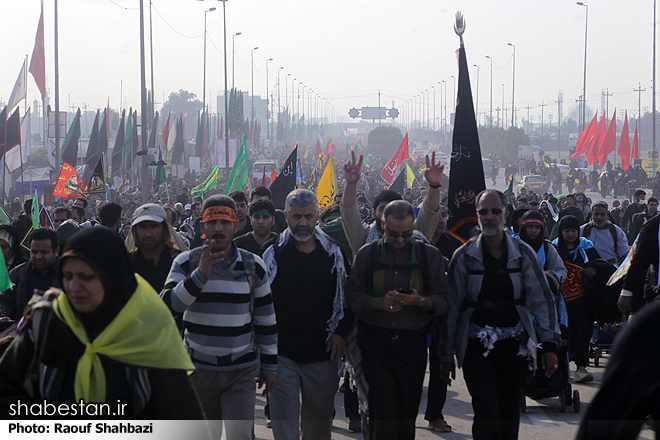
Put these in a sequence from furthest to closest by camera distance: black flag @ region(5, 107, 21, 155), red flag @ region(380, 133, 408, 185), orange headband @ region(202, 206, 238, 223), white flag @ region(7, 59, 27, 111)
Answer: white flag @ region(7, 59, 27, 111), red flag @ region(380, 133, 408, 185), black flag @ region(5, 107, 21, 155), orange headband @ region(202, 206, 238, 223)

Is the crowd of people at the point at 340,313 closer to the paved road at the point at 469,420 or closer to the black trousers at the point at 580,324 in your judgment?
the paved road at the point at 469,420

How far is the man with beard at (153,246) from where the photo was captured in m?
5.09

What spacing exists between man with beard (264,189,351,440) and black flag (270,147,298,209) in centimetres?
902

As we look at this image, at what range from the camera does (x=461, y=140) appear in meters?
6.13

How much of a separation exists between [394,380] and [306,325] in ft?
2.03

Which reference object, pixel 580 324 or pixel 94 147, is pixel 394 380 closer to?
pixel 580 324

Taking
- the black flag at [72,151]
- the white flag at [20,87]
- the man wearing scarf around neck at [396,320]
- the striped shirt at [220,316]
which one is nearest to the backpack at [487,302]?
the man wearing scarf around neck at [396,320]

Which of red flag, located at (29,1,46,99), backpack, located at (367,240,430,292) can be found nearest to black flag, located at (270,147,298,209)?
backpack, located at (367,240,430,292)

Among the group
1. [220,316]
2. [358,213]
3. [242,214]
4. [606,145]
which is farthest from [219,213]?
[606,145]

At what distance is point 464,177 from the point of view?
237 inches

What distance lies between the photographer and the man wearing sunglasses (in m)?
4.55

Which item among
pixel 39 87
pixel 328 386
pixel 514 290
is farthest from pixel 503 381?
pixel 39 87

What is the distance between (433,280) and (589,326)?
3609 millimetres

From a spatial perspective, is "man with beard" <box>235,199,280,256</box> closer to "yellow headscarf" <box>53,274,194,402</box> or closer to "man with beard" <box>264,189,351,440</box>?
"man with beard" <box>264,189,351,440</box>
